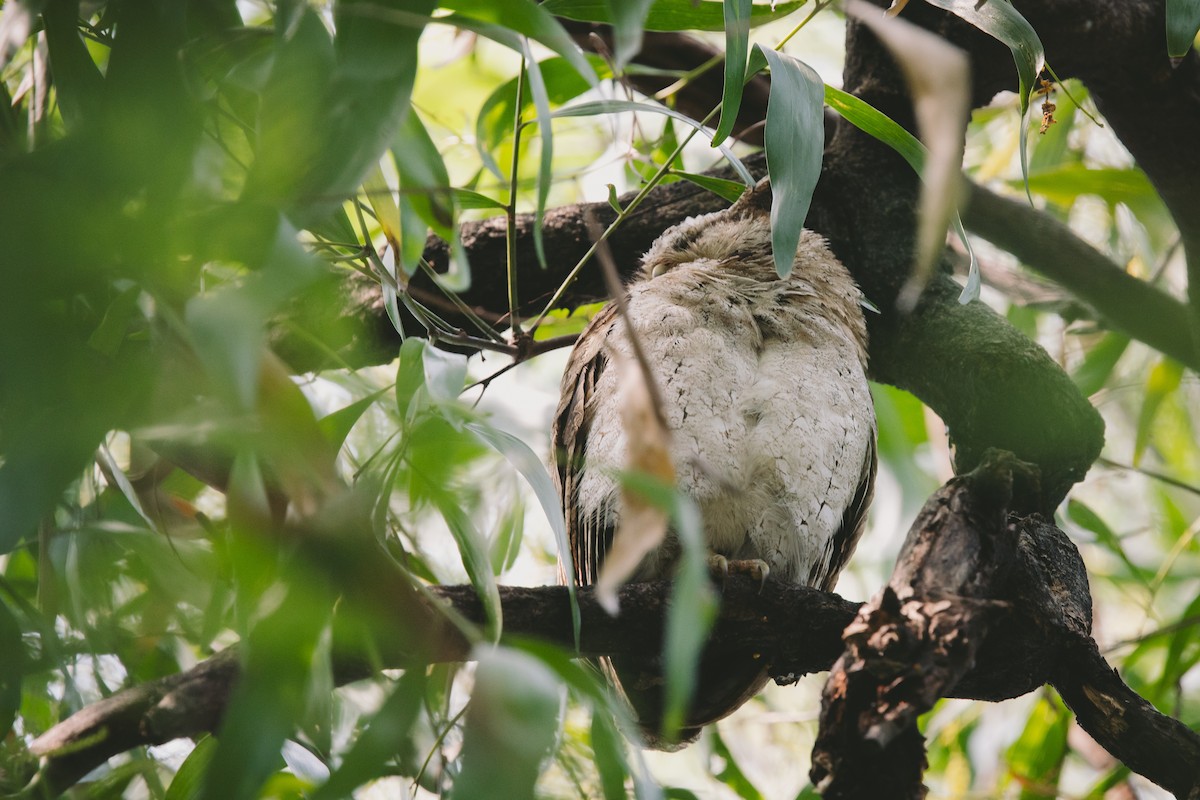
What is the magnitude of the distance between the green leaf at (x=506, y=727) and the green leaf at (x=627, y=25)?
0.46 metres

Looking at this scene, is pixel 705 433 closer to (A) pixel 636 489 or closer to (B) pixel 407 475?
(B) pixel 407 475

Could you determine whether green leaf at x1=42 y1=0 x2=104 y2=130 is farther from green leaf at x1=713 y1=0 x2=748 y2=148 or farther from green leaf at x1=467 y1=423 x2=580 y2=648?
green leaf at x1=713 y1=0 x2=748 y2=148

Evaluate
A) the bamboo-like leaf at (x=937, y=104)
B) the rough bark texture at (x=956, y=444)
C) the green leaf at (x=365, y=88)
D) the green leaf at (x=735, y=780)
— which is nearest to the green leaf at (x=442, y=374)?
the rough bark texture at (x=956, y=444)

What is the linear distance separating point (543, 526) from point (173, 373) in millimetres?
1604

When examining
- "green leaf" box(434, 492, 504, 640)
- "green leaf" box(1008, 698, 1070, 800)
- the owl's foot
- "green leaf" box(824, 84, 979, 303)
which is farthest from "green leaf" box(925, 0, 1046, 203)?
"green leaf" box(1008, 698, 1070, 800)

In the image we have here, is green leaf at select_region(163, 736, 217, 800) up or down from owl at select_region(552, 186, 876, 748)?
down

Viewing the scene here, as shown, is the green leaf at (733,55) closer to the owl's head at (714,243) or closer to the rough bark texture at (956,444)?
the rough bark texture at (956,444)

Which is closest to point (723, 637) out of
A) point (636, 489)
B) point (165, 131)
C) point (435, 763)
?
point (435, 763)

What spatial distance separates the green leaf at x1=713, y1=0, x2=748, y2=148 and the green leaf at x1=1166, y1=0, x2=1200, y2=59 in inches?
23.9

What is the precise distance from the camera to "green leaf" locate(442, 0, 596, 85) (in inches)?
31.8

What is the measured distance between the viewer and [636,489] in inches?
26.2

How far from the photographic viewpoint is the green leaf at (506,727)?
68 cm

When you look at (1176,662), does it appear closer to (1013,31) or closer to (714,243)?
(714,243)

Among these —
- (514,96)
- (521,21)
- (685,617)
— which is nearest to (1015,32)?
(521,21)
